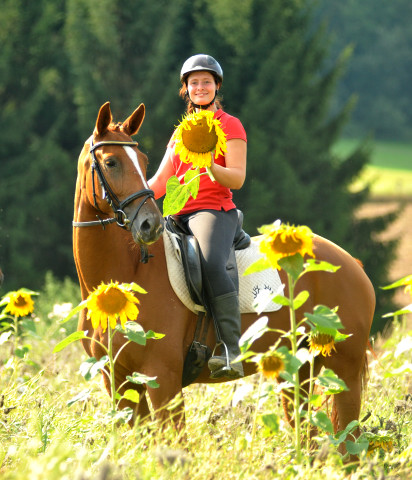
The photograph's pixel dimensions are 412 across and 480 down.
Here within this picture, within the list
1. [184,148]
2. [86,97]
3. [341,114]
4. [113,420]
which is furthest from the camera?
[341,114]

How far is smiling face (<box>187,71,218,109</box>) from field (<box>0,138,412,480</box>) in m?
1.86

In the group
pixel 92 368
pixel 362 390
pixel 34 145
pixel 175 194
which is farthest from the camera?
pixel 34 145


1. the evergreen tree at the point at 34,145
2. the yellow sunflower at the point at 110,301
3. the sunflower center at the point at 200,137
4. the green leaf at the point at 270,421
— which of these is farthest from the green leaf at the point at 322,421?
the evergreen tree at the point at 34,145

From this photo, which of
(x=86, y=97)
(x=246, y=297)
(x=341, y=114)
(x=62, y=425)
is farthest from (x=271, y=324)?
(x=341, y=114)

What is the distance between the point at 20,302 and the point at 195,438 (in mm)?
1954

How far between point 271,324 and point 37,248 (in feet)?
48.0

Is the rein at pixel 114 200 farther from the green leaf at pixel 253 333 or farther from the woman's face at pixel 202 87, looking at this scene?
the green leaf at pixel 253 333

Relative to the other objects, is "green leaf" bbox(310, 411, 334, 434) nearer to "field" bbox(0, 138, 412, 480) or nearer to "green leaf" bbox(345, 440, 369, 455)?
"field" bbox(0, 138, 412, 480)

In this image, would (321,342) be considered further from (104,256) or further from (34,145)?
(34,145)

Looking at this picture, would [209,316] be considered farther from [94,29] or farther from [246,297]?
[94,29]

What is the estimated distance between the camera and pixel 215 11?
750 inches

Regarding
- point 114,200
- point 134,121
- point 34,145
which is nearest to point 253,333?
point 114,200

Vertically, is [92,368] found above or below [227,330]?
above

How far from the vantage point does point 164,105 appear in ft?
61.0
